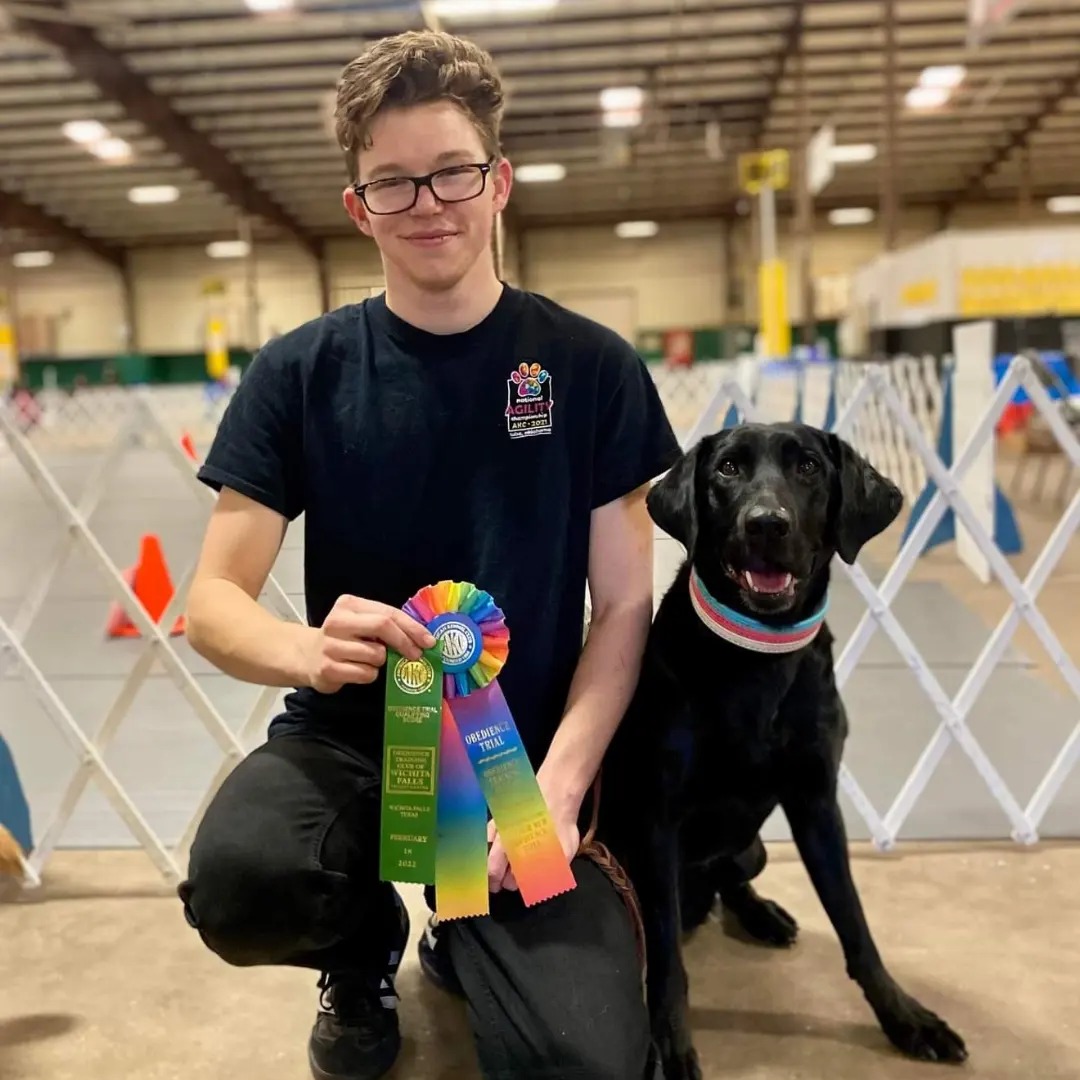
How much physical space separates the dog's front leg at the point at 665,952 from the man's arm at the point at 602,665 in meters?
0.12

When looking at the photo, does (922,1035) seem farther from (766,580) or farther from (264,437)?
(264,437)

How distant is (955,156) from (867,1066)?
51.0 ft

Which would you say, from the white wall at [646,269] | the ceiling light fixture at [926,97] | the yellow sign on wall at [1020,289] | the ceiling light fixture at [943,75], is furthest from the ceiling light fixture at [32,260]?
the yellow sign on wall at [1020,289]

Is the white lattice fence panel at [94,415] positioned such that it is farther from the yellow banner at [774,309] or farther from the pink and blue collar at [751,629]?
the pink and blue collar at [751,629]

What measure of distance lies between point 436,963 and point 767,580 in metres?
0.70

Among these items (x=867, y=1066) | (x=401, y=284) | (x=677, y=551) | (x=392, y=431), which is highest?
(x=401, y=284)

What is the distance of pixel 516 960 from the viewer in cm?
103

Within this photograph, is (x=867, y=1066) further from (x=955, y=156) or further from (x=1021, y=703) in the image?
(x=955, y=156)

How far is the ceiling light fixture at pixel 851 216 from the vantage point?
1706 cm

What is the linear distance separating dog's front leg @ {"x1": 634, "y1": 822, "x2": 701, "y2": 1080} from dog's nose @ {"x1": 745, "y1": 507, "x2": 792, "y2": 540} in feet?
1.15

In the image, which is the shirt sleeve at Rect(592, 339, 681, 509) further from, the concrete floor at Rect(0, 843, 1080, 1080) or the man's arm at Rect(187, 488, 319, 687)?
the concrete floor at Rect(0, 843, 1080, 1080)

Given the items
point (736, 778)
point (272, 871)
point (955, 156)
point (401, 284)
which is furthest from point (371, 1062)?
point (955, 156)

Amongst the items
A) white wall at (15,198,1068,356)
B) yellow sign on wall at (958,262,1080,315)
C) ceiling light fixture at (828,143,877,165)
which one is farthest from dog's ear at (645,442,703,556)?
white wall at (15,198,1068,356)

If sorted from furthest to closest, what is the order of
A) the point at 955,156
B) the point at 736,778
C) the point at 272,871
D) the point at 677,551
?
1. the point at 955,156
2. the point at 677,551
3. the point at 736,778
4. the point at 272,871
